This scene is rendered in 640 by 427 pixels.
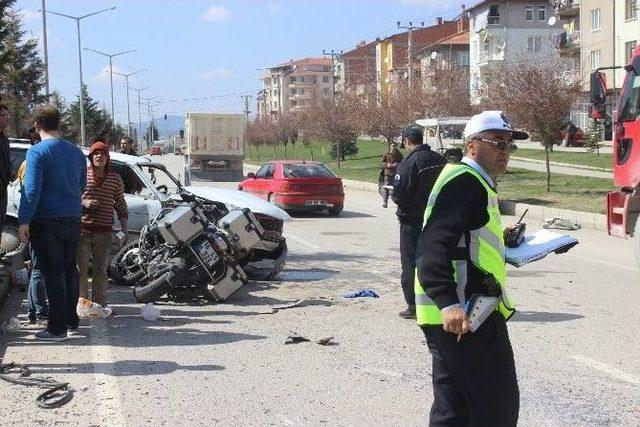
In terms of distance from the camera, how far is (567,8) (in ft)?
247

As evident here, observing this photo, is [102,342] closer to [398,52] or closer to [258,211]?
[258,211]

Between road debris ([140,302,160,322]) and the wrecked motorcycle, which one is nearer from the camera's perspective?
road debris ([140,302,160,322])

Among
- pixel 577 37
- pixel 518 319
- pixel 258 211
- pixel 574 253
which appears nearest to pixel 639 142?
→ pixel 574 253

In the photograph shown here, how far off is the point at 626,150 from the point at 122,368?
817 cm

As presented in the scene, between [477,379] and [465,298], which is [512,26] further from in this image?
[477,379]

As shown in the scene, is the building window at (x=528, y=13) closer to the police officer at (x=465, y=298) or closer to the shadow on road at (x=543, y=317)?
the shadow on road at (x=543, y=317)

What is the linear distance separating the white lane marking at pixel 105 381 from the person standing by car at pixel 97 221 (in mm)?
692

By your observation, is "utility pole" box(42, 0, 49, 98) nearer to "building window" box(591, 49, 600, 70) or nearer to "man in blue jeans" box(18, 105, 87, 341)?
"man in blue jeans" box(18, 105, 87, 341)

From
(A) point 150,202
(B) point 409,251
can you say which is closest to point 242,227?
(A) point 150,202

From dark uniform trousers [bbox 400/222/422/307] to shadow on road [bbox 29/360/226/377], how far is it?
7.52 feet

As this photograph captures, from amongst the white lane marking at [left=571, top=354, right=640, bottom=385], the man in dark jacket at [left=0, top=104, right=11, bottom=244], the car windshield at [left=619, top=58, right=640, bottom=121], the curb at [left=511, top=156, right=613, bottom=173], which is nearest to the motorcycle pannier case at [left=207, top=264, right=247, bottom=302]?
the man in dark jacket at [left=0, top=104, right=11, bottom=244]

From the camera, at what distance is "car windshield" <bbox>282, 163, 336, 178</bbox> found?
22844mm

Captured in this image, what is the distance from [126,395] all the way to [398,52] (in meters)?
132

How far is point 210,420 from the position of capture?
5.52 m
